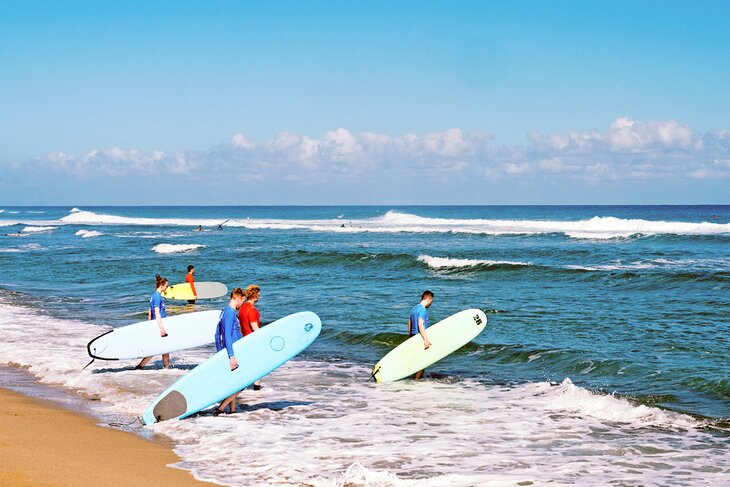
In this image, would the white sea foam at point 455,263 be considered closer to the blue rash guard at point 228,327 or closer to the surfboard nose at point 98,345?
the surfboard nose at point 98,345

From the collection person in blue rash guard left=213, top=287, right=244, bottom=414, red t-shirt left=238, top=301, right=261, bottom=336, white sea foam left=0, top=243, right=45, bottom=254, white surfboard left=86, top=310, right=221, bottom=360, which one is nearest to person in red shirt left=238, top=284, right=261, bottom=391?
red t-shirt left=238, top=301, right=261, bottom=336

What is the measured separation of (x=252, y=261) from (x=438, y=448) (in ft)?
96.4

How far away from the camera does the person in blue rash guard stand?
9531 millimetres

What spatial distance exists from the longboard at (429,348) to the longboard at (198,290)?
11.1 metres

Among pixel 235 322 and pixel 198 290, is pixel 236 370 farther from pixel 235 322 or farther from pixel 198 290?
pixel 198 290

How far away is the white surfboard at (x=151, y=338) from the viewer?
1274 centimetres

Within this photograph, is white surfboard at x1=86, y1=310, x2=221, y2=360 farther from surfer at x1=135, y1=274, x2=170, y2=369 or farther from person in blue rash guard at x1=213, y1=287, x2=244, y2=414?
person in blue rash guard at x1=213, y1=287, x2=244, y2=414

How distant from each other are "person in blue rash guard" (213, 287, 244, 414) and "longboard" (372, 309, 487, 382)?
3170 mm

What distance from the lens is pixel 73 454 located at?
24.2 ft

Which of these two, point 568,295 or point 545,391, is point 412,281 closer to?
point 568,295

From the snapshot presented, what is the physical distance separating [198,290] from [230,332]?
13967 mm

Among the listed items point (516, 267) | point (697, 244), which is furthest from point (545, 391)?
point (697, 244)

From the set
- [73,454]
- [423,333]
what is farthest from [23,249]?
[73,454]

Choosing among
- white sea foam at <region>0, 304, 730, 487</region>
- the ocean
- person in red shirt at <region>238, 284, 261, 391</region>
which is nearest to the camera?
white sea foam at <region>0, 304, 730, 487</region>
